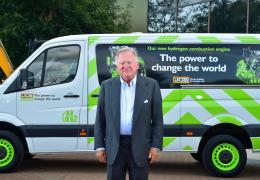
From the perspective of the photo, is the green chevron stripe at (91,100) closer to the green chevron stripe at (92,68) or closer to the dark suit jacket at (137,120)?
the green chevron stripe at (92,68)

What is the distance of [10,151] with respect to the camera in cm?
965

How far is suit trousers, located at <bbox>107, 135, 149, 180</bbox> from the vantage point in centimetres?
529

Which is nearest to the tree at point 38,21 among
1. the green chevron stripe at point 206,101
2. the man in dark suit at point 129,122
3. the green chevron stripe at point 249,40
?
the green chevron stripe at point 206,101

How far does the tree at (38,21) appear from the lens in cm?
1458

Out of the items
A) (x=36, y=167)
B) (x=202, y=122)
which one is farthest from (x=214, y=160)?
(x=36, y=167)

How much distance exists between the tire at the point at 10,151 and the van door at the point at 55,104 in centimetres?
28

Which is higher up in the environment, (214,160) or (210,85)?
(210,85)

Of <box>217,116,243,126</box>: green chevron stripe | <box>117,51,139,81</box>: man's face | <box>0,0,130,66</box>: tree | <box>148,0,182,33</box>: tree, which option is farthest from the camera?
<box>148,0,182,33</box>: tree

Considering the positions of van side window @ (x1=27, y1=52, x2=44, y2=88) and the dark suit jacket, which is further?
van side window @ (x1=27, y1=52, x2=44, y2=88)

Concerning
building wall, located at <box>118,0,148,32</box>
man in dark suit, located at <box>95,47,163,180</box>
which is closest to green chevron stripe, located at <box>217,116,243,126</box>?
man in dark suit, located at <box>95,47,163,180</box>

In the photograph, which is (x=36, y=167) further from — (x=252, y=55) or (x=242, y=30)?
(x=242, y=30)

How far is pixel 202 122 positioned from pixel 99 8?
26.8 ft

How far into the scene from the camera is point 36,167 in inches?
411

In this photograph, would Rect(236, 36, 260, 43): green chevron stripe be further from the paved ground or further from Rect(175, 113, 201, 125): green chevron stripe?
the paved ground
